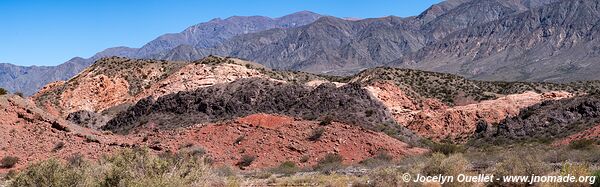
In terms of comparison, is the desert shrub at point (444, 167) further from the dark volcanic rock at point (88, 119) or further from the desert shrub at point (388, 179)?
the dark volcanic rock at point (88, 119)

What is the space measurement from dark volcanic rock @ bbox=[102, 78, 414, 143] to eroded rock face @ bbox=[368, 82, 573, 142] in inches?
380

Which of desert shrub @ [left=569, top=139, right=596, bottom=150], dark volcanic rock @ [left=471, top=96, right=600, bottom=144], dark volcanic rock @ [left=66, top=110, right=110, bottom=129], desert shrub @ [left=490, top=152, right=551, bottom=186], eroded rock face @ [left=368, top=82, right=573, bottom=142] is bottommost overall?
eroded rock face @ [left=368, top=82, right=573, bottom=142]

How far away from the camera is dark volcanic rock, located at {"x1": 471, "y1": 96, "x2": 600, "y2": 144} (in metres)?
40.3

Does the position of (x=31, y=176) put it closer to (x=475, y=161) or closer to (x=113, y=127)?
(x=475, y=161)

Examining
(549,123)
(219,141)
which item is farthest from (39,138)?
(549,123)

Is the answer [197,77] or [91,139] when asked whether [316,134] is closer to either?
[91,139]

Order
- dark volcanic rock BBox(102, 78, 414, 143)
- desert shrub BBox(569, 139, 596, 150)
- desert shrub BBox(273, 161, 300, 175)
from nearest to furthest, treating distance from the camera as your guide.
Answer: desert shrub BBox(273, 161, 300, 175), desert shrub BBox(569, 139, 596, 150), dark volcanic rock BBox(102, 78, 414, 143)

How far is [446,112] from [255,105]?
21.3 metres

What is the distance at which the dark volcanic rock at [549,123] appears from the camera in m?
40.3

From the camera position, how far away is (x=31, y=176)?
14.2 m

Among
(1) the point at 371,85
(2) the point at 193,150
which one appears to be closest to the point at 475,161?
(2) the point at 193,150

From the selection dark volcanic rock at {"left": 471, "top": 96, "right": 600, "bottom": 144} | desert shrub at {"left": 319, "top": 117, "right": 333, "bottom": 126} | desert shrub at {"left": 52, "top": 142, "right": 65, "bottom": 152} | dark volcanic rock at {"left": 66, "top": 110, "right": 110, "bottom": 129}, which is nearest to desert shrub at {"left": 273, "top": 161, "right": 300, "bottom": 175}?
desert shrub at {"left": 319, "top": 117, "right": 333, "bottom": 126}

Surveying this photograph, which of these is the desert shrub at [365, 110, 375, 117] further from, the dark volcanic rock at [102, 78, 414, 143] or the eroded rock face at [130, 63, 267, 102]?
the eroded rock face at [130, 63, 267, 102]

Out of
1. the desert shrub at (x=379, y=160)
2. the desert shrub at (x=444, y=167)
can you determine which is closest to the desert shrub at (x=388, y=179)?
the desert shrub at (x=444, y=167)
